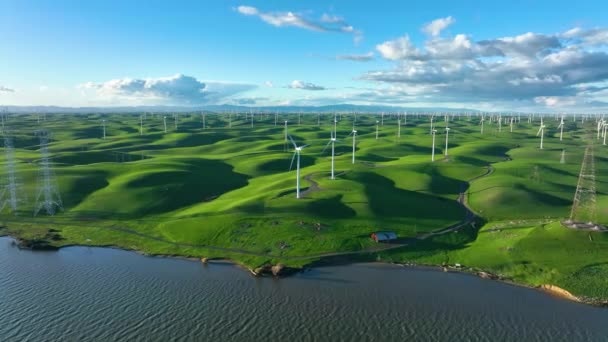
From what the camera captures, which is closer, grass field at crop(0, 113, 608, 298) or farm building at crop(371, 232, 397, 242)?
grass field at crop(0, 113, 608, 298)

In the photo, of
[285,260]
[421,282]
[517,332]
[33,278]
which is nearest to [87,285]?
[33,278]

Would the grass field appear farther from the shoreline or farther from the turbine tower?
the turbine tower

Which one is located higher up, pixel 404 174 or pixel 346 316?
pixel 404 174

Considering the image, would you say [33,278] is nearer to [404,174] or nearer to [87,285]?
[87,285]

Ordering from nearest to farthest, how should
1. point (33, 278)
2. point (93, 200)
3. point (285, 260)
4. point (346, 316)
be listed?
point (346, 316)
point (33, 278)
point (285, 260)
point (93, 200)

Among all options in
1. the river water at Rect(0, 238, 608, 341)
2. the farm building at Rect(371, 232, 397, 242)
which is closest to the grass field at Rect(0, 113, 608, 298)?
the farm building at Rect(371, 232, 397, 242)

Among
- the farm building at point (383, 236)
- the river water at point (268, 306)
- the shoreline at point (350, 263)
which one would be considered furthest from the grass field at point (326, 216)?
the river water at point (268, 306)
